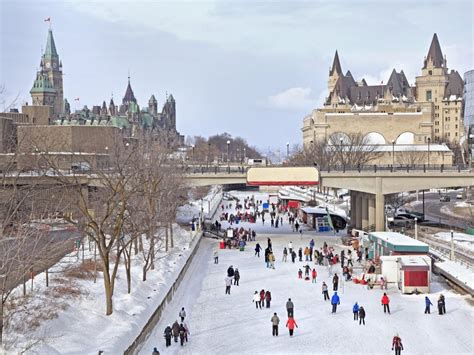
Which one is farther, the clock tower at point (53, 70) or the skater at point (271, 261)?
the clock tower at point (53, 70)

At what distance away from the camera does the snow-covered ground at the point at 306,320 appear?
22.6m

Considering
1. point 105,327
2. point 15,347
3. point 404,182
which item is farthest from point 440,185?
point 15,347

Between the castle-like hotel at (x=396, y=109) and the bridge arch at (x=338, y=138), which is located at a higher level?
the castle-like hotel at (x=396, y=109)

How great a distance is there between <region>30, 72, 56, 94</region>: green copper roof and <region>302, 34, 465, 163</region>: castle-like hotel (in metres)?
68.9

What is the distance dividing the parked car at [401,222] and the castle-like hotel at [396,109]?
5290 cm

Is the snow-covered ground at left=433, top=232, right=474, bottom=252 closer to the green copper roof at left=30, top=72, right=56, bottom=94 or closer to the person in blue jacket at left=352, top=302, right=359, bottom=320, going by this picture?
the person in blue jacket at left=352, top=302, right=359, bottom=320

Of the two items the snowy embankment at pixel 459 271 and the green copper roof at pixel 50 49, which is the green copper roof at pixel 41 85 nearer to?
the green copper roof at pixel 50 49

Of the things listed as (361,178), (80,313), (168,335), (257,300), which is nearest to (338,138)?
(361,178)

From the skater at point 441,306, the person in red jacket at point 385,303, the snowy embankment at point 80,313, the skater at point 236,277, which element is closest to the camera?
the snowy embankment at point 80,313

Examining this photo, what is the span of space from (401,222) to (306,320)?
33583 millimetres

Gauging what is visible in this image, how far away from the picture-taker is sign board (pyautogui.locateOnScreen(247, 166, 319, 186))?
169 feet

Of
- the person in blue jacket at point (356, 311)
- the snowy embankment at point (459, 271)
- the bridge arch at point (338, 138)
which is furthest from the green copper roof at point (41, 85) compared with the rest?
the person in blue jacket at point (356, 311)

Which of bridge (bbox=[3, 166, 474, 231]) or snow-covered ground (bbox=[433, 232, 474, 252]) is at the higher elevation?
bridge (bbox=[3, 166, 474, 231])

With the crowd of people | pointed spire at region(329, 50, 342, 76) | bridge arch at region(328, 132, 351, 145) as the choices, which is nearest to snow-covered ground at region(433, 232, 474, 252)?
the crowd of people
